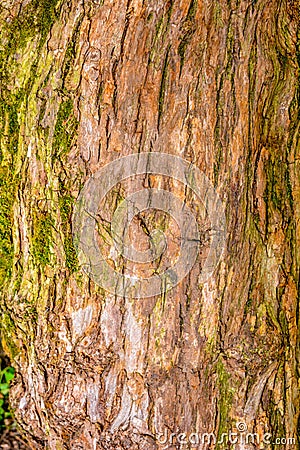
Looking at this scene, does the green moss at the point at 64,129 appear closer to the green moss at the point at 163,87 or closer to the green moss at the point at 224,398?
the green moss at the point at 163,87

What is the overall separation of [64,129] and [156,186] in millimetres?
358

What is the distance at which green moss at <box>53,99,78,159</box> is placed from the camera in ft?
5.60

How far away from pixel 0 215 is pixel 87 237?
40 cm

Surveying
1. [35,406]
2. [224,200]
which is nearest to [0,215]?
[35,406]

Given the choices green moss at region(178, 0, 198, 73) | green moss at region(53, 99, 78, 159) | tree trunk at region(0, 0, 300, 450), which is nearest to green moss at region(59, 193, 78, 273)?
tree trunk at region(0, 0, 300, 450)

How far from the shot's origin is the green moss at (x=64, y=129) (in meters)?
1.71

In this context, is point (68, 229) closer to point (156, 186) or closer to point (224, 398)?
point (156, 186)

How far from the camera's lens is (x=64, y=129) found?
1.72 meters

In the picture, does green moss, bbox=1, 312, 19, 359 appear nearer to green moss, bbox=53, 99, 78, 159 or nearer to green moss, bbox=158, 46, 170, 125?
green moss, bbox=53, 99, 78, 159

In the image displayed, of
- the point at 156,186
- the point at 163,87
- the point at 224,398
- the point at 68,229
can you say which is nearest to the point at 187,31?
the point at 163,87

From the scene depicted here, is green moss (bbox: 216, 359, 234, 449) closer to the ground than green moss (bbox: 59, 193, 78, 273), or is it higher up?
closer to the ground

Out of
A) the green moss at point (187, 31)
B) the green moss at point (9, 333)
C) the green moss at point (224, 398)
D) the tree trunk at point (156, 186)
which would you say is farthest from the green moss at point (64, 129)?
the green moss at point (224, 398)

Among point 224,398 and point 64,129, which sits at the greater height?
point 64,129

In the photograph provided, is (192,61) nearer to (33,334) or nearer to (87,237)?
(87,237)
